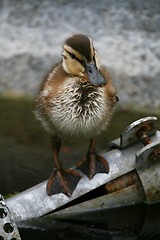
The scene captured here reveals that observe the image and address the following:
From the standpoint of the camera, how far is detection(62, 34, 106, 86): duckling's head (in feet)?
13.5

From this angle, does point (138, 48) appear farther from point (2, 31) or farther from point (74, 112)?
point (74, 112)

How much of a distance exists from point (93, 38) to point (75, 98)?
2.45 metres

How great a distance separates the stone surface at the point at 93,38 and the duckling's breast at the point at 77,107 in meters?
1.90

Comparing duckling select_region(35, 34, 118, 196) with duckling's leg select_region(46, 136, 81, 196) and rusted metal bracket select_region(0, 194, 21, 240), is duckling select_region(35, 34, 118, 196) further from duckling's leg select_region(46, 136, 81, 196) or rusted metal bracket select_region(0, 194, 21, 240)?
rusted metal bracket select_region(0, 194, 21, 240)

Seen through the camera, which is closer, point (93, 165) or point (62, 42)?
point (93, 165)

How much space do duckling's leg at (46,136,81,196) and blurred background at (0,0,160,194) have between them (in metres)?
1.09

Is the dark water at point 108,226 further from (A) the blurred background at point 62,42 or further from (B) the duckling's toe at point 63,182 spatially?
(A) the blurred background at point 62,42

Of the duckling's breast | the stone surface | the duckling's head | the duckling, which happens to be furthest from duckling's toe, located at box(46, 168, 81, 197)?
the stone surface

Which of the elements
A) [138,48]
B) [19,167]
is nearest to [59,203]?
[19,167]

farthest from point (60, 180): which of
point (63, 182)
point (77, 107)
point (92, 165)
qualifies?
point (77, 107)

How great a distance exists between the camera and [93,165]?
454cm

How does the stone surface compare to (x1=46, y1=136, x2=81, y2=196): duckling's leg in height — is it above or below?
above

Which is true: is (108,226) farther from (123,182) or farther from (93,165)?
(93,165)

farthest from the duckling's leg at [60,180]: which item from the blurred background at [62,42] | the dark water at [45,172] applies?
the blurred background at [62,42]
